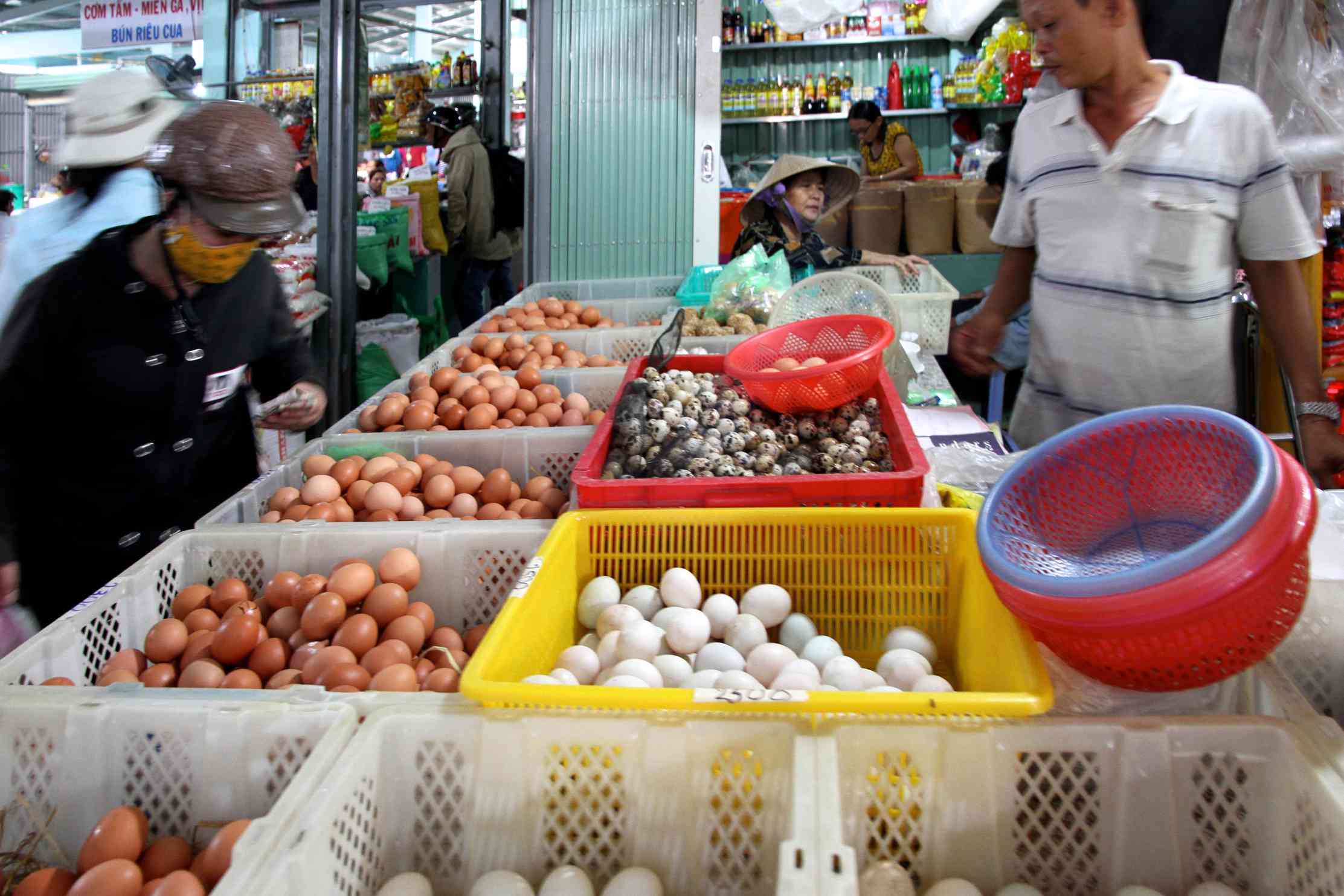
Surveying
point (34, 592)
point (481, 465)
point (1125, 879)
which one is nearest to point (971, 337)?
point (481, 465)

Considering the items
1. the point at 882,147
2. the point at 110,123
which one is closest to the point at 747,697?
the point at 110,123

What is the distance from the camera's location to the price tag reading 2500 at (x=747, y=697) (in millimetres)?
1212

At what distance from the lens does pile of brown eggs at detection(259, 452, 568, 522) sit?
2.36 metres

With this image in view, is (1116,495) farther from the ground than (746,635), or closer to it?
farther from the ground

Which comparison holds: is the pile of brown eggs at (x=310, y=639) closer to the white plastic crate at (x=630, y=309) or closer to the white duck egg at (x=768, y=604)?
the white duck egg at (x=768, y=604)

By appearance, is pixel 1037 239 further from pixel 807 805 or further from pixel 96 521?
pixel 96 521

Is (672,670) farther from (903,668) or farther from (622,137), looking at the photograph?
(622,137)

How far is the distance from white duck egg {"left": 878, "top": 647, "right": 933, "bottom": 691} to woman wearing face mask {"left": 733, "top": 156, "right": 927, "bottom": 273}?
355 centimetres

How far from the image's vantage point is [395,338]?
5.93m

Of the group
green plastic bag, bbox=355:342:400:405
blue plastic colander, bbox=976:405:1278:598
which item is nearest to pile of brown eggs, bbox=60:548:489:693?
blue plastic colander, bbox=976:405:1278:598

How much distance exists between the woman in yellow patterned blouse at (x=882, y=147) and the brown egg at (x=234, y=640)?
6925 mm

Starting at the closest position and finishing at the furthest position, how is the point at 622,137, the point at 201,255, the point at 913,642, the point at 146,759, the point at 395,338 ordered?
the point at 146,759, the point at 913,642, the point at 201,255, the point at 622,137, the point at 395,338

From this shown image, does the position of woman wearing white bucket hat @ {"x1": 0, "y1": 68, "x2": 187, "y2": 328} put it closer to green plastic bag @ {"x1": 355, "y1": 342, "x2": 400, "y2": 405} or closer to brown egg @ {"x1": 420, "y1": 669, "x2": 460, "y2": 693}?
brown egg @ {"x1": 420, "y1": 669, "x2": 460, "y2": 693}

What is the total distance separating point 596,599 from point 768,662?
367 mm
